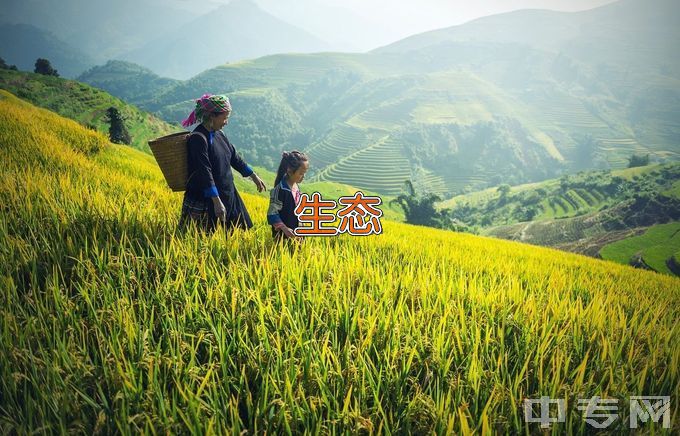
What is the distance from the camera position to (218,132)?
3.41 m

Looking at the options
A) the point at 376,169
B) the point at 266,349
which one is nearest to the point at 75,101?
the point at 266,349

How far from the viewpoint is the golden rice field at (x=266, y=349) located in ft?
3.91

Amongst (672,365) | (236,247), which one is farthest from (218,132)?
(672,365)

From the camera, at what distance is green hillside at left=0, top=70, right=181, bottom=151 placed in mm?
57844

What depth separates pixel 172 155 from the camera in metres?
2.94

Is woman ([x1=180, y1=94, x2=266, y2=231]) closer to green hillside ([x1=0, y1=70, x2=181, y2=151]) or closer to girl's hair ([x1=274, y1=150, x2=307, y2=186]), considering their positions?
girl's hair ([x1=274, y1=150, x2=307, y2=186])

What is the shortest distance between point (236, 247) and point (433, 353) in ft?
5.76

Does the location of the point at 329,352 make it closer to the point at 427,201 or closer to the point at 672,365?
the point at 672,365

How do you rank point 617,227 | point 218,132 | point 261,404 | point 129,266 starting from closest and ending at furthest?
1. point 261,404
2. point 129,266
3. point 218,132
4. point 617,227

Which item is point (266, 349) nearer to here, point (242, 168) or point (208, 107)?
point (208, 107)

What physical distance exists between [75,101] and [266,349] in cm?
8180

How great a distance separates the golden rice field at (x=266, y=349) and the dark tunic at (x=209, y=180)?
446mm

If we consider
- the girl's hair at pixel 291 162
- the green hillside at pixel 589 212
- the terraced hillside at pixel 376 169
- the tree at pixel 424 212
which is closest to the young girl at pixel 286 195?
the girl's hair at pixel 291 162

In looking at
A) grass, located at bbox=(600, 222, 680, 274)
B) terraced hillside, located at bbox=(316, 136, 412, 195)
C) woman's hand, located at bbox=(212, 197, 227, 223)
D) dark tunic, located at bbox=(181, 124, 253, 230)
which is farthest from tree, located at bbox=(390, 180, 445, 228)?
terraced hillside, located at bbox=(316, 136, 412, 195)
